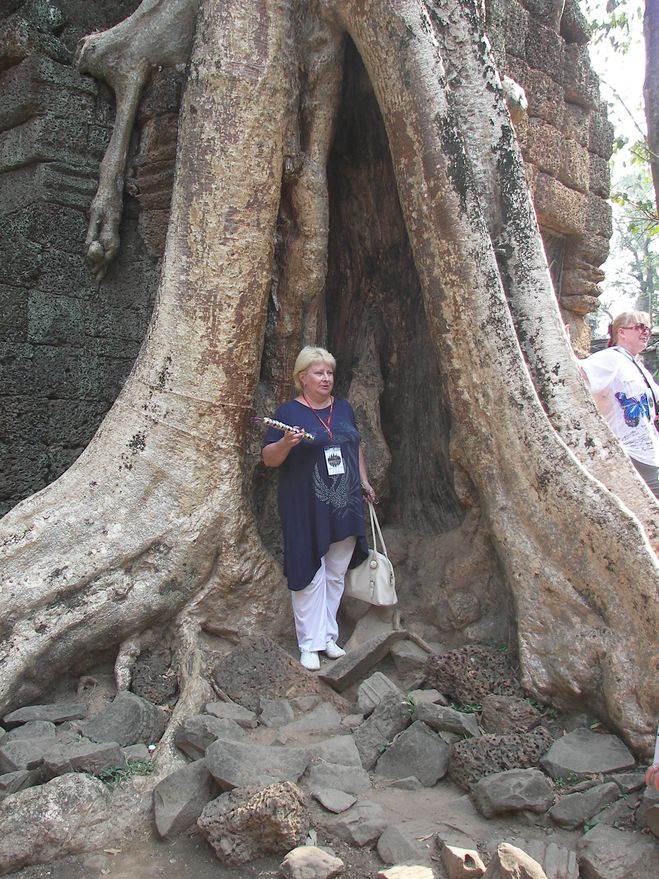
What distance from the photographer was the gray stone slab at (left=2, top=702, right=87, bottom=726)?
9.14 ft

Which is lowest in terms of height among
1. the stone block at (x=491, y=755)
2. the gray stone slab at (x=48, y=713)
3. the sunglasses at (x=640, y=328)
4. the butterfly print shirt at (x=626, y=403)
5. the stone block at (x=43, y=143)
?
the gray stone slab at (x=48, y=713)

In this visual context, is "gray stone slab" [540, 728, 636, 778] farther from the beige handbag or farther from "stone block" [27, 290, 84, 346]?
"stone block" [27, 290, 84, 346]

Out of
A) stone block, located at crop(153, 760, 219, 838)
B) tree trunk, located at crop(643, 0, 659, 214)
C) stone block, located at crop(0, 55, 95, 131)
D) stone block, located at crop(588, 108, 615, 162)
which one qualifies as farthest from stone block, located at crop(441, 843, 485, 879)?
tree trunk, located at crop(643, 0, 659, 214)

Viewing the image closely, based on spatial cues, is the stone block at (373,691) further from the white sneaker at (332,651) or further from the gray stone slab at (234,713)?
the gray stone slab at (234,713)

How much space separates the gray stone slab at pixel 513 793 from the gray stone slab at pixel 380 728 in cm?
39

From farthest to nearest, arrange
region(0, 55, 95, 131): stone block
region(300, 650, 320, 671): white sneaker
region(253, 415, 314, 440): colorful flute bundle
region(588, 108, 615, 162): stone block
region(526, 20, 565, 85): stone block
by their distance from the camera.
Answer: region(588, 108, 615, 162): stone block, region(526, 20, 565, 85): stone block, region(0, 55, 95, 131): stone block, region(300, 650, 320, 671): white sneaker, region(253, 415, 314, 440): colorful flute bundle

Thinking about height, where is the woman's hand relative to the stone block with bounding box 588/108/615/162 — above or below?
below

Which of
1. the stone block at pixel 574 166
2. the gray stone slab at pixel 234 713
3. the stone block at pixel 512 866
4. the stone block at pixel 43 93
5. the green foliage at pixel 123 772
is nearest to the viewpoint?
the stone block at pixel 512 866

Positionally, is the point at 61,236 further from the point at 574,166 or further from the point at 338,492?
the point at 574,166

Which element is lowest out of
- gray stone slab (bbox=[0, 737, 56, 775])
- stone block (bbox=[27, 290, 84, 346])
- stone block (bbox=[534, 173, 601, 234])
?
gray stone slab (bbox=[0, 737, 56, 775])

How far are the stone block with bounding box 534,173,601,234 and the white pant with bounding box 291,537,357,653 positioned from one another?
3.18m

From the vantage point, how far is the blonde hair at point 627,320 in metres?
3.56

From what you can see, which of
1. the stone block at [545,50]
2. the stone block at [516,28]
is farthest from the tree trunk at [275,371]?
the stone block at [545,50]

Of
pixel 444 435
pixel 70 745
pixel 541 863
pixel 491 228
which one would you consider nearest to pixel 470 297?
pixel 491 228
